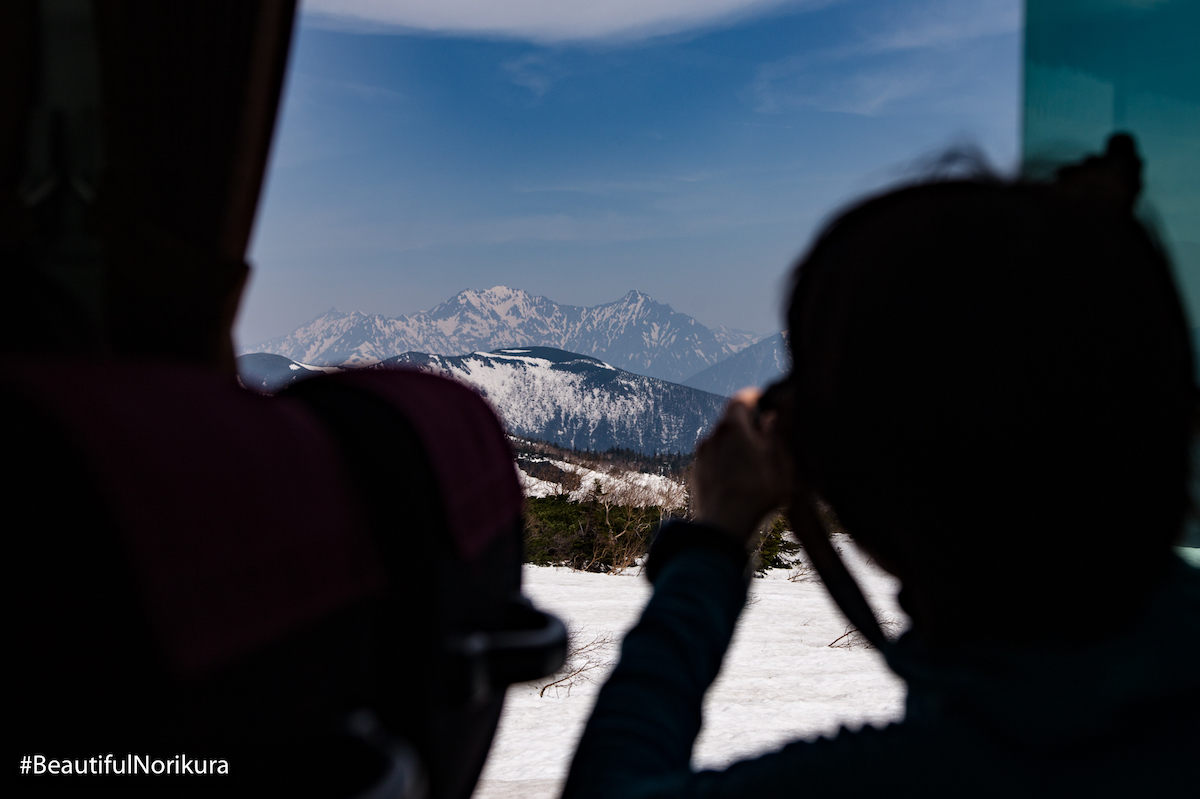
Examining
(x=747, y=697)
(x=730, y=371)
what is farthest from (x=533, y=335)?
(x=747, y=697)

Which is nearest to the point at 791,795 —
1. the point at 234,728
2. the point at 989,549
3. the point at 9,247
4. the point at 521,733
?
the point at 989,549

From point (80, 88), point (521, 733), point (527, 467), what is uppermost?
point (80, 88)

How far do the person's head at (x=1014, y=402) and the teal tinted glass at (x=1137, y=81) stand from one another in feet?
9.37

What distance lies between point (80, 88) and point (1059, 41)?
3.26 meters

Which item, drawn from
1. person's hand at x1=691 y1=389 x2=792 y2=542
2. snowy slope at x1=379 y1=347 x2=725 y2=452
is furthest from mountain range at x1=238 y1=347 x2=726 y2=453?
person's hand at x1=691 y1=389 x2=792 y2=542

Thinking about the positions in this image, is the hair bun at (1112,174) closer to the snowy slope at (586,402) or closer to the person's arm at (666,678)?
the person's arm at (666,678)

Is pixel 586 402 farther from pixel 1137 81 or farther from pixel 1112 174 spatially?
pixel 1112 174

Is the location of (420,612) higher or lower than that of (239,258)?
lower

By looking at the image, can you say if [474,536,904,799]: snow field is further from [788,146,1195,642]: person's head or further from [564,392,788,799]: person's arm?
[788,146,1195,642]: person's head

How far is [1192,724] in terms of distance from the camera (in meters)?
0.33

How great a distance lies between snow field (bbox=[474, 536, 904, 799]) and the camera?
2.06 meters

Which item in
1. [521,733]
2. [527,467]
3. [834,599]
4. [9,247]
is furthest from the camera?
[527,467]

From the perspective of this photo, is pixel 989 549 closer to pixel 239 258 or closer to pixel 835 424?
pixel 835 424

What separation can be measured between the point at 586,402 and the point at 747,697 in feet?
389
